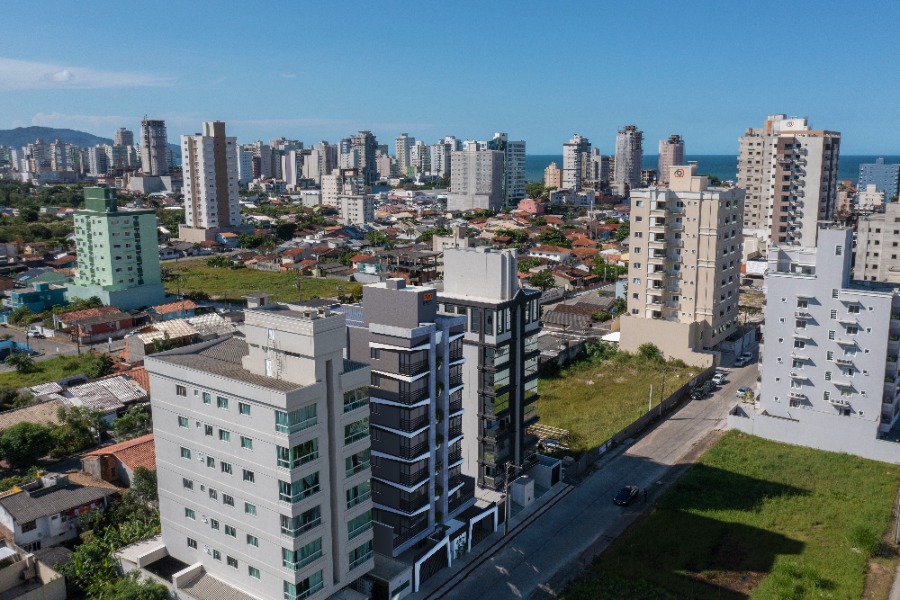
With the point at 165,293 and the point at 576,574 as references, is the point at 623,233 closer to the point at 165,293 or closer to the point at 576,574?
the point at 165,293

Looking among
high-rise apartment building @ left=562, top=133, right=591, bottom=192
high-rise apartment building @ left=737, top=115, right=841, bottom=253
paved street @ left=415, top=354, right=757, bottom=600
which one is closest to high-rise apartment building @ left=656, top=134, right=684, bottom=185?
high-rise apartment building @ left=562, top=133, right=591, bottom=192

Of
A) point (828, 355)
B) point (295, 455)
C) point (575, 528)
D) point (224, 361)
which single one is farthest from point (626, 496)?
point (224, 361)

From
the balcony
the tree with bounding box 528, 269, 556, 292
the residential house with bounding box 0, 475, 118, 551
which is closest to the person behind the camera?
the balcony

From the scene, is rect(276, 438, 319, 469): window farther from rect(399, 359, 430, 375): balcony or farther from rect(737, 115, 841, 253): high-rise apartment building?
rect(737, 115, 841, 253): high-rise apartment building

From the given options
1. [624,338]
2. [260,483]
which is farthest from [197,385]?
[624,338]

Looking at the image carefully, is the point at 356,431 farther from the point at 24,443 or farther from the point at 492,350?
the point at 24,443

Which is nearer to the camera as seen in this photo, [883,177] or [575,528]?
[575,528]

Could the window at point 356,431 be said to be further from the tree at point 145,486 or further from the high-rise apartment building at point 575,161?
the high-rise apartment building at point 575,161

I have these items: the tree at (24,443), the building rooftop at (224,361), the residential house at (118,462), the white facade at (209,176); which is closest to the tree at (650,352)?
the residential house at (118,462)
